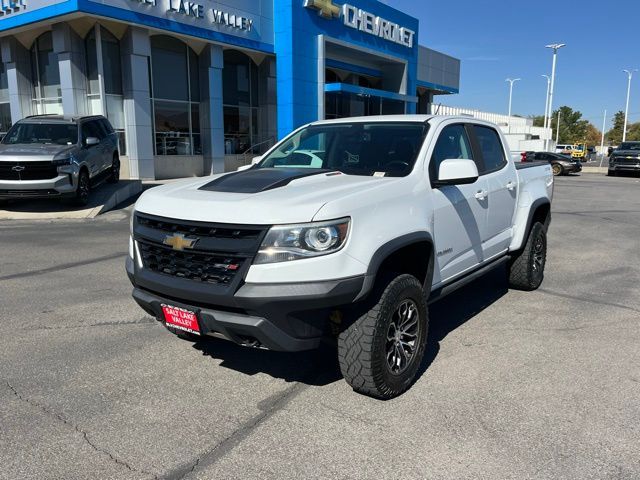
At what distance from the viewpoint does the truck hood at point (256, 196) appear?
10.0 feet

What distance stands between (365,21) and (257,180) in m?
24.9

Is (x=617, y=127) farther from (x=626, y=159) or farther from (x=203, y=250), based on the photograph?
(x=203, y=250)

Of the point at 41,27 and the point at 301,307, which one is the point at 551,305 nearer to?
the point at 301,307

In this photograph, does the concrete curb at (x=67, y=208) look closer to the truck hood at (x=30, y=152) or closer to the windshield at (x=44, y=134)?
the truck hood at (x=30, y=152)

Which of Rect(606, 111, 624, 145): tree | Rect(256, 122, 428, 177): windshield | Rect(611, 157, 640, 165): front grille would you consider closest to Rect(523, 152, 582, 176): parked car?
Rect(611, 157, 640, 165): front grille

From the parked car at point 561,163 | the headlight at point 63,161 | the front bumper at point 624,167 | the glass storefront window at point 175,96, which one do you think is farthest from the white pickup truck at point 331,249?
the front bumper at point 624,167

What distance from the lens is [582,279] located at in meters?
6.81

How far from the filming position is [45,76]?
68.7 feet

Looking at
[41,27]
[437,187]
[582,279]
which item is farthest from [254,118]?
[437,187]

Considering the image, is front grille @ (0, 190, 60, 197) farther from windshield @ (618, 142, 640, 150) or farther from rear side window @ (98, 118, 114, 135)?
windshield @ (618, 142, 640, 150)

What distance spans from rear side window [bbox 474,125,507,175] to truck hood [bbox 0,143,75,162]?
921 cm

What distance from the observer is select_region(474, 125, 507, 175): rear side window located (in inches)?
202

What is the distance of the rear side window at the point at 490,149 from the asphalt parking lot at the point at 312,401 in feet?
4.77

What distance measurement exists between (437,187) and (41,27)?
19587 mm
